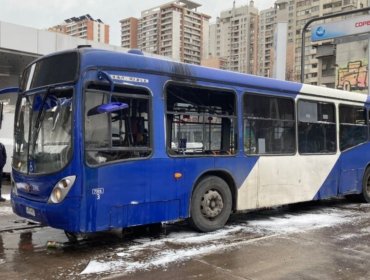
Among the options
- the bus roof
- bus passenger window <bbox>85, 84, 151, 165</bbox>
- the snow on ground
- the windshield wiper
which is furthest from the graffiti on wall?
the windshield wiper

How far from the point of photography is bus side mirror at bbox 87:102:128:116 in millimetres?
6461

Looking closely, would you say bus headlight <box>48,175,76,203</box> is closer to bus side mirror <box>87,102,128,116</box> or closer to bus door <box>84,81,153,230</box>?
bus door <box>84,81,153,230</box>

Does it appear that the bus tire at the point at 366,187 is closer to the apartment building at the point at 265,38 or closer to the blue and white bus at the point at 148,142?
the blue and white bus at the point at 148,142

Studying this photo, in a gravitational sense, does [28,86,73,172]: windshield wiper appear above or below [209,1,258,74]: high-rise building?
below

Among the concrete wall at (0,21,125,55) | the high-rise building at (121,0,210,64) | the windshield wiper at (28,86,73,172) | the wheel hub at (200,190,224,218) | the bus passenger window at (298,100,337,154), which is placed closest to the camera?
the windshield wiper at (28,86,73,172)

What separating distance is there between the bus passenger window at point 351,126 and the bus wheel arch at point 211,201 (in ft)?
12.8

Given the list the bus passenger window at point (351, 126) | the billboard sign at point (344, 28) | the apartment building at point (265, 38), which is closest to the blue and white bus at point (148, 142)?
the bus passenger window at point (351, 126)

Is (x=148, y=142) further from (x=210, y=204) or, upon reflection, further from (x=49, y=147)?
(x=210, y=204)

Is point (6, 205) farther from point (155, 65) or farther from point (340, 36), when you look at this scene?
point (340, 36)

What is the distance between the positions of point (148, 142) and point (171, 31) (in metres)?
43.2

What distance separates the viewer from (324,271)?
243 inches

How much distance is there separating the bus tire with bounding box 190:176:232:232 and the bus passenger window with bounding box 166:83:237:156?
→ 54 cm

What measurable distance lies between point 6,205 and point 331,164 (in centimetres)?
764

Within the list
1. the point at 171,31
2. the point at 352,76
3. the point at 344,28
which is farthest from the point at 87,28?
the point at 352,76
